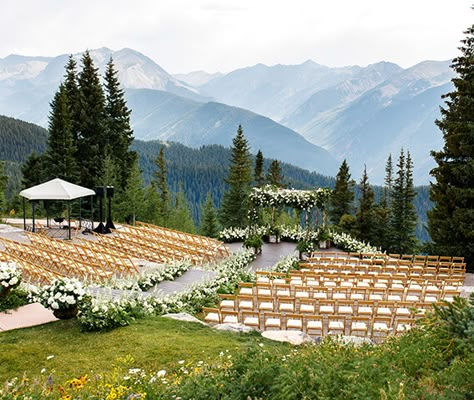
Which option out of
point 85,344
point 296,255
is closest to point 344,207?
point 296,255

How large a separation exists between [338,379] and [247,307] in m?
6.46

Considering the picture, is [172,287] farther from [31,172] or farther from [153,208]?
[153,208]

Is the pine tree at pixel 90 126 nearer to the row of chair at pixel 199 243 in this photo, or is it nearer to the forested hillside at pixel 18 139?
the row of chair at pixel 199 243

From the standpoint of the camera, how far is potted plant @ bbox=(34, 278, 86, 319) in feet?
26.6

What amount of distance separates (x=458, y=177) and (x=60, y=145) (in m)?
24.7

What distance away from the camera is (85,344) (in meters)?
7.25

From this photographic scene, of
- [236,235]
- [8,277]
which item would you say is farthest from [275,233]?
[8,277]

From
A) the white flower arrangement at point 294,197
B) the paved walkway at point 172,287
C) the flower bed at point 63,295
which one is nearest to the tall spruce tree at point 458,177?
the paved walkway at point 172,287

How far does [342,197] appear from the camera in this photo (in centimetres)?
4744

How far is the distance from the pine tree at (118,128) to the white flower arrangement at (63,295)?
1109 inches

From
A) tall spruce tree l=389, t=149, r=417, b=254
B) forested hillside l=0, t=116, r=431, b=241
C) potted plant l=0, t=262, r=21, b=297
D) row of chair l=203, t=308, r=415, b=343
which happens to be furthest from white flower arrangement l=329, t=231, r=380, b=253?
forested hillside l=0, t=116, r=431, b=241

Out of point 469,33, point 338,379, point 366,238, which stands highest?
point 469,33

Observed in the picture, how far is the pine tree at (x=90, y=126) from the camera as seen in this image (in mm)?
34594

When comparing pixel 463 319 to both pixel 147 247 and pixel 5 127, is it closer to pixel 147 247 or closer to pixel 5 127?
pixel 147 247
